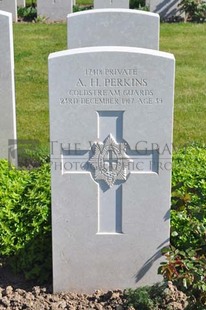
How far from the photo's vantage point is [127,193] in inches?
183

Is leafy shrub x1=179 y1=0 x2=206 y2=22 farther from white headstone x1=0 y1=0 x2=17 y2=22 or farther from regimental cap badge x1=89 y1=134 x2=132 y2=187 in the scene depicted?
regimental cap badge x1=89 y1=134 x2=132 y2=187

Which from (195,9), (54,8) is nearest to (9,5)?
(54,8)

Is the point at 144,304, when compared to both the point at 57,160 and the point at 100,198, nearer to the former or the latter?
the point at 100,198

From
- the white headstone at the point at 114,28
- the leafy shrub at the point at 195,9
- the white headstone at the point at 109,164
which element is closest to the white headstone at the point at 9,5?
the leafy shrub at the point at 195,9

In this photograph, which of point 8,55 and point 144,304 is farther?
point 8,55

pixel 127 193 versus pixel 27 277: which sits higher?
pixel 127 193

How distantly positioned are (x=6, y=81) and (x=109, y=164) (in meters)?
2.29

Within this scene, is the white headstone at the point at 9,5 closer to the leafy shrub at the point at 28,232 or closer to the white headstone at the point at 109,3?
the white headstone at the point at 109,3

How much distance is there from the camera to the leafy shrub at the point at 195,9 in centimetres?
1479

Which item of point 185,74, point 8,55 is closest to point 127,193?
point 8,55

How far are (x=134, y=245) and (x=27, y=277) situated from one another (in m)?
0.83

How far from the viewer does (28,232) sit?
504 centimetres

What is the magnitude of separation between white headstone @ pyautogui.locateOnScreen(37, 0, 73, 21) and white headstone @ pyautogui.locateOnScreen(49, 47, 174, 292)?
11.1m

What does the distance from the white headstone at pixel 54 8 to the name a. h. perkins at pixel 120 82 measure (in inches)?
440
